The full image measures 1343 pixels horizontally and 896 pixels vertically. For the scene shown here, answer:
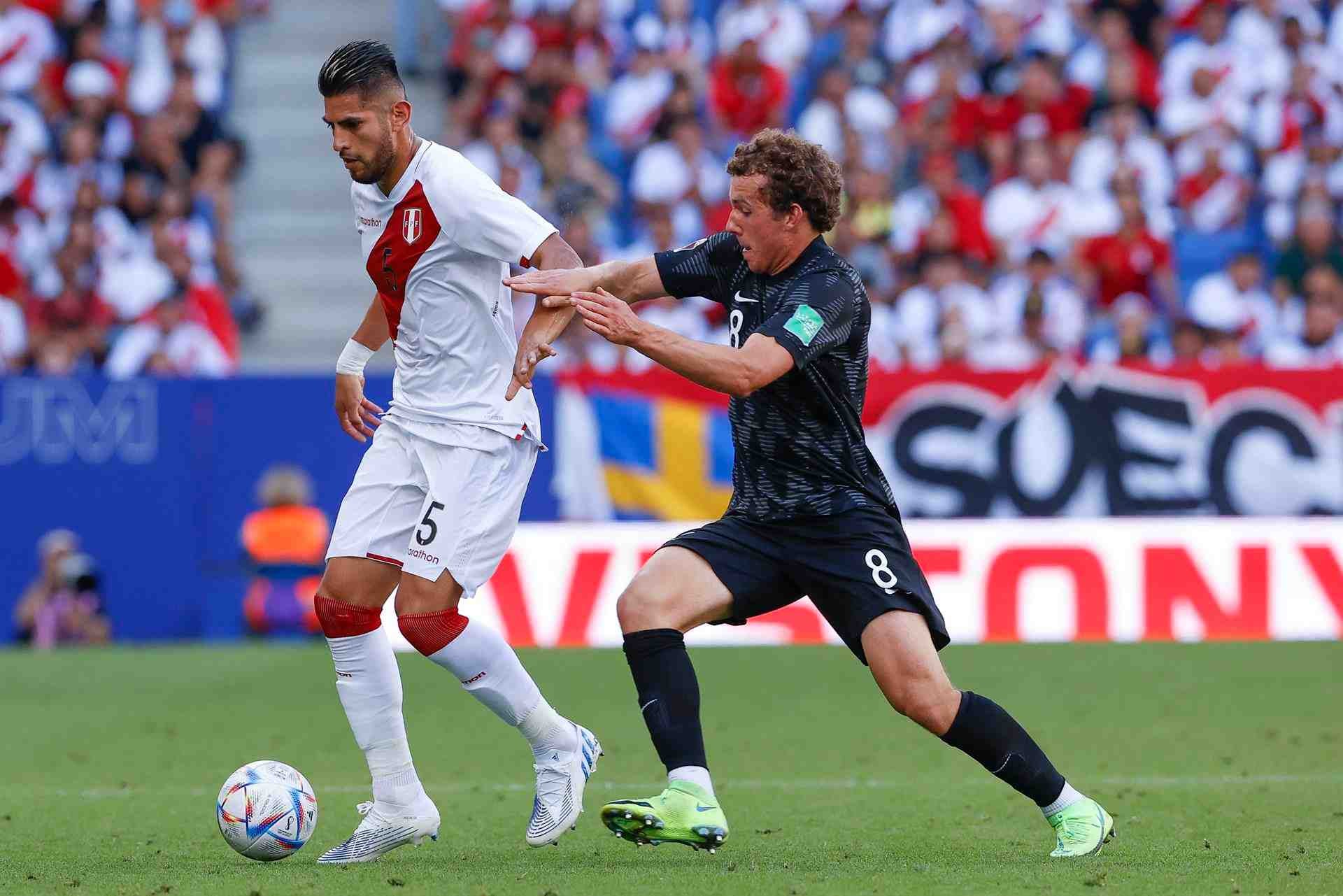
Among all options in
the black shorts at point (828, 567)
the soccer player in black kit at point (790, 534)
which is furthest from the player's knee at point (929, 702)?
the black shorts at point (828, 567)

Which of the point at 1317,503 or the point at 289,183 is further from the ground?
the point at 289,183

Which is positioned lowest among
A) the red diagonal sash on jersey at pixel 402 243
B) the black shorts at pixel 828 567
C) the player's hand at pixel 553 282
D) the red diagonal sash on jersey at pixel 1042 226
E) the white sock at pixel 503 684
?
the white sock at pixel 503 684

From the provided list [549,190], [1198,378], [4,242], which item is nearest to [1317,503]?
[1198,378]

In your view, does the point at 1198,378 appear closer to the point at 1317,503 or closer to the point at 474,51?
the point at 1317,503

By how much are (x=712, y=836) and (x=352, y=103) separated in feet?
7.97

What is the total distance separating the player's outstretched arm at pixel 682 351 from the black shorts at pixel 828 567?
603 mm

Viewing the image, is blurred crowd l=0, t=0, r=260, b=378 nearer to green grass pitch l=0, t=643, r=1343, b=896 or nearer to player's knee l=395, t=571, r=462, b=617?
green grass pitch l=0, t=643, r=1343, b=896

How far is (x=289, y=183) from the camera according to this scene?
18141 millimetres

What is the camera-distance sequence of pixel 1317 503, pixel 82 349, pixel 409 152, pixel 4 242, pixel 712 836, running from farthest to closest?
pixel 4 242
pixel 82 349
pixel 1317 503
pixel 409 152
pixel 712 836

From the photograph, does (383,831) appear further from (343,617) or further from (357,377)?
(357,377)

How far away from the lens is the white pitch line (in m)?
7.53

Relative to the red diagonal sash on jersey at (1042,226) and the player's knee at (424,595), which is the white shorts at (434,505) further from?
the red diagonal sash on jersey at (1042,226)

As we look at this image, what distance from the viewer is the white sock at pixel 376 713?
5969 millimetres

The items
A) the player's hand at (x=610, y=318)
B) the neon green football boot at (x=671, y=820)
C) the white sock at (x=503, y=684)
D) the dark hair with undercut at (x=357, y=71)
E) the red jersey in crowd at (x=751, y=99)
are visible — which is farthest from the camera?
the red jersey in crowd at (x=751, y=99)
